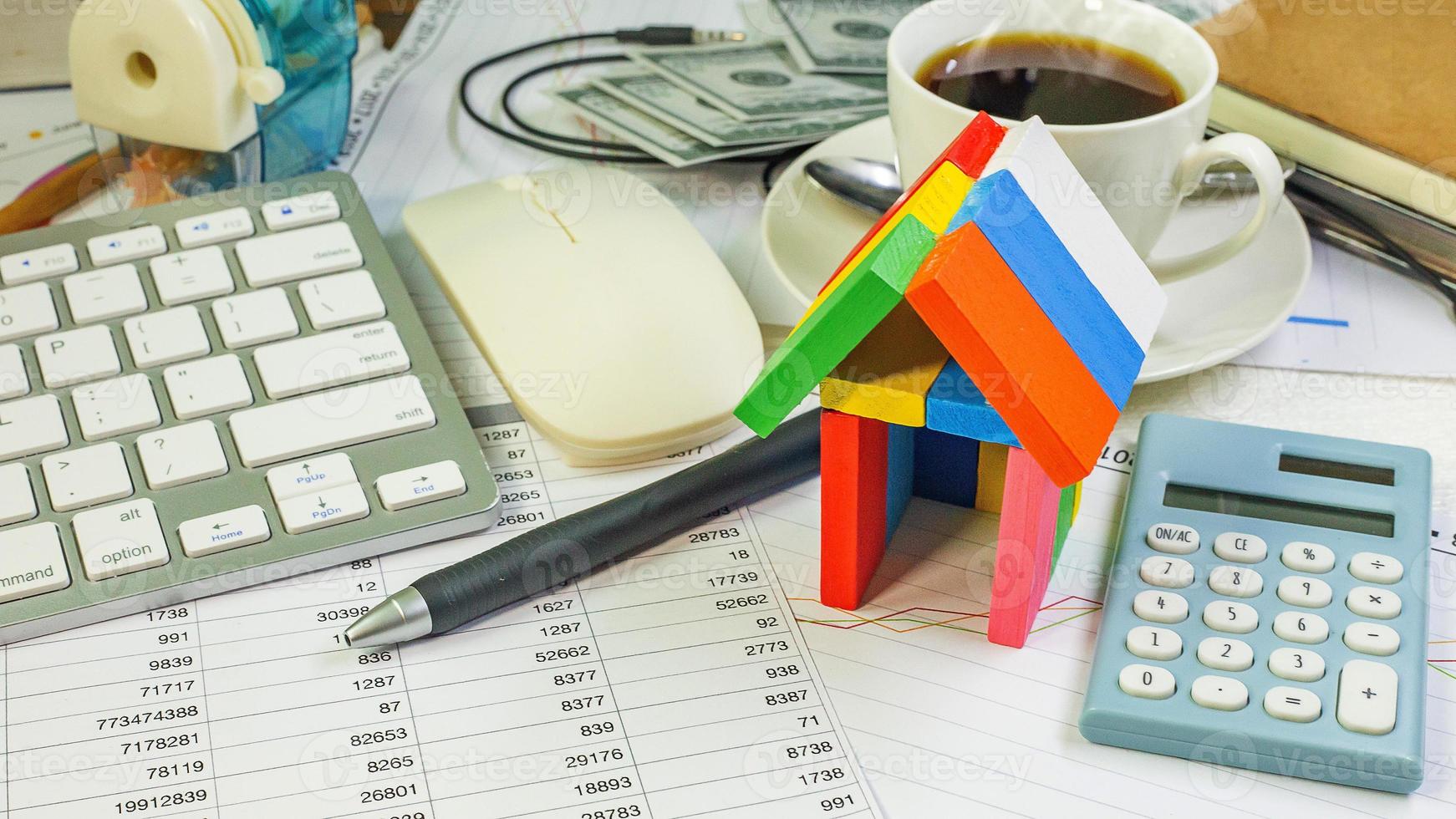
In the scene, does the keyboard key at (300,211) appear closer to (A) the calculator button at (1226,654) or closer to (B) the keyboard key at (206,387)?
(B) the keyboard key at (206,387)

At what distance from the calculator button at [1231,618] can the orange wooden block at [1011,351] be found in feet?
0.26

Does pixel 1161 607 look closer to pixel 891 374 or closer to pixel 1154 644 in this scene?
pixel 1154 644

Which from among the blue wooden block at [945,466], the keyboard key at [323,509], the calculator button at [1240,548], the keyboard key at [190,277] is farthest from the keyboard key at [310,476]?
the calculator button at [1240,548]

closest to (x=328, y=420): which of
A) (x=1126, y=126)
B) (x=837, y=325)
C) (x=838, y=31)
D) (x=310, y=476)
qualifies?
(x=310, y=476)

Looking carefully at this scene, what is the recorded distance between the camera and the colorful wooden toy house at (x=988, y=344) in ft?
1.20

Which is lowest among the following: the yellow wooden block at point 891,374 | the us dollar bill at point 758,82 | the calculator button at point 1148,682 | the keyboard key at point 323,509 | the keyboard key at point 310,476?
the keyboard key at point 323,509

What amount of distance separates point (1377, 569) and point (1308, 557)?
2 centimetres

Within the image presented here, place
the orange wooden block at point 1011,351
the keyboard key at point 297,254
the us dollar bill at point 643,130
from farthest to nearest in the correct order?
the us dollar bill at point 643,130, the keyboard key at point 297,254, the orange wooden block at point 1011,351

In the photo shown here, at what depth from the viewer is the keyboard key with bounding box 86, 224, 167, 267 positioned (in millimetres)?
563

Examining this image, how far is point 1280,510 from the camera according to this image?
1.49ft

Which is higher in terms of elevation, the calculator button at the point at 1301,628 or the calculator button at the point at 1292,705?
the calculator button at the point at 1301,628

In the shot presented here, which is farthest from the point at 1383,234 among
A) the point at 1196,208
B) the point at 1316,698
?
the point at 1316,698

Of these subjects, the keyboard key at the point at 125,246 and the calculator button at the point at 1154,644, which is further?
the keyboard key at the point at 125,246

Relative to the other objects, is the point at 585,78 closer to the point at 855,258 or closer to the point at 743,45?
the point at 743,45
